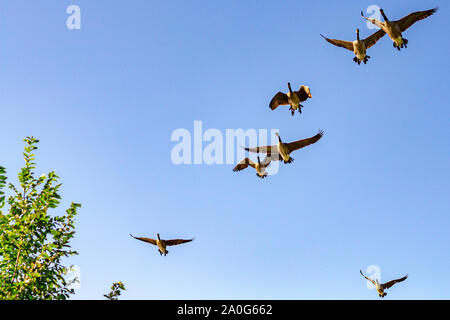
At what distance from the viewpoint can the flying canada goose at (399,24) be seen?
46.1 ft

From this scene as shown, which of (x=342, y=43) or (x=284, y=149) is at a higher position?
(x=342, y=43)

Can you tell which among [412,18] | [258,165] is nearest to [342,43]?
[412,18]

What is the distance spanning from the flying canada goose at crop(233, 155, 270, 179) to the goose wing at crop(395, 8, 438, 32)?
7.31 metres

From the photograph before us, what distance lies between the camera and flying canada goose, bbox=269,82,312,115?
15892 millimetres

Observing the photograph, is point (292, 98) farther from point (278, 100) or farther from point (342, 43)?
point (342, 43)

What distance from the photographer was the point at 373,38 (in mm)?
15461

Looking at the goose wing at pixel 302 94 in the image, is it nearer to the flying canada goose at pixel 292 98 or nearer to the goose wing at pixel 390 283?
the flying canada goose at pixel 292 98

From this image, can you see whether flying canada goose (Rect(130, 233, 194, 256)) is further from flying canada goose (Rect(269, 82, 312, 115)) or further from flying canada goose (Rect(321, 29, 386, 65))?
flying canada goose (Rect(321, 29, 386, 65))

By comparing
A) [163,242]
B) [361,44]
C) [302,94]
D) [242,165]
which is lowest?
[163,242]

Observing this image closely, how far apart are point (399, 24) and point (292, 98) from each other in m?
4.72

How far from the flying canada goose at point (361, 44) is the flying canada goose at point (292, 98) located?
7.29 ft

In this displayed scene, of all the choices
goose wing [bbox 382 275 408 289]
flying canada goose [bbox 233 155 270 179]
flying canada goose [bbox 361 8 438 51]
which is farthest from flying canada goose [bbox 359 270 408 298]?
flying canada goose [bbox 361 8 438 51]
